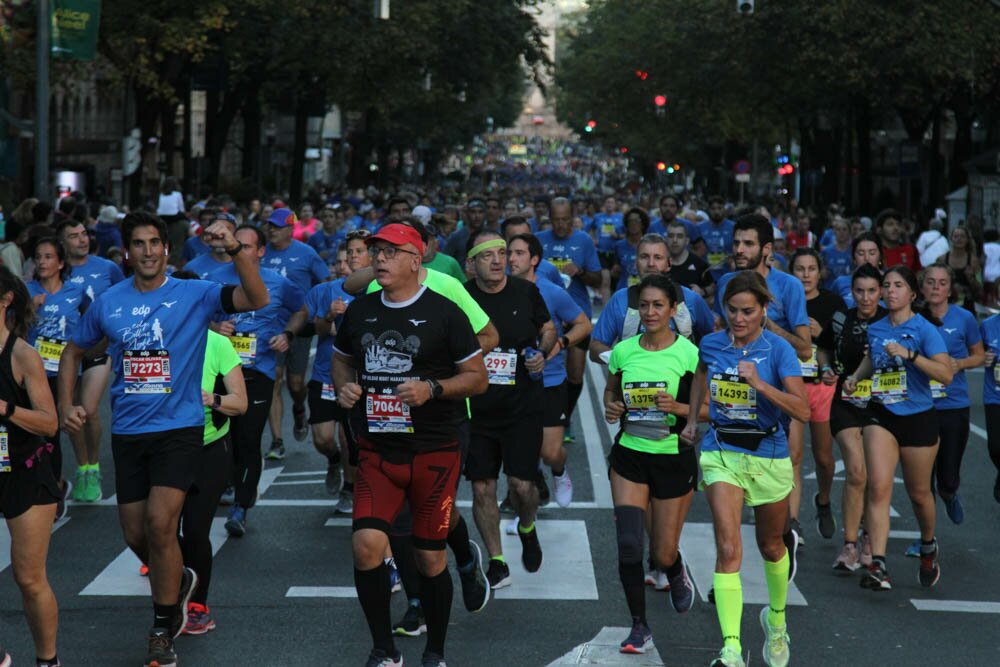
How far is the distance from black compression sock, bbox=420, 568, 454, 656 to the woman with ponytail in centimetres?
144

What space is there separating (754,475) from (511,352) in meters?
2.01

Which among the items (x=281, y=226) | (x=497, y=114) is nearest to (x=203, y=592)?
(x=281, y=226)

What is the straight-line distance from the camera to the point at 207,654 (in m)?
7.69

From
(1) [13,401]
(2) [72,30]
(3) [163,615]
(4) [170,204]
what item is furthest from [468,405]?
(4) [170,204]

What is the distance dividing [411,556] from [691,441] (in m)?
1.33

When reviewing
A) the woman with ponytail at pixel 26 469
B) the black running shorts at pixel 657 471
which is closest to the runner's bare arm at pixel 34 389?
the woman with ponytail at pixel 26 469

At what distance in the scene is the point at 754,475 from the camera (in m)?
7.56

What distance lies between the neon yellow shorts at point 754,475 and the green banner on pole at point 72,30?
18.1 metres

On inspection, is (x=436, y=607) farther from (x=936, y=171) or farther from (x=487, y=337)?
(x=936, y=171)

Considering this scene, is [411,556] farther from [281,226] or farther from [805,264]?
[281,226]

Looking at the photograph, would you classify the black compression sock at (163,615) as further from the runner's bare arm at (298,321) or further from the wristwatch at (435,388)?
the runner's bare arm at (298,321)

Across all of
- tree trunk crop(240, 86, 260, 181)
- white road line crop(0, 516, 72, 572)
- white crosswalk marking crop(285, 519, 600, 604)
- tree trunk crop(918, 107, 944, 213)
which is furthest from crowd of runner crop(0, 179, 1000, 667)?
tree trunk crop(240, 86, 260, 181)

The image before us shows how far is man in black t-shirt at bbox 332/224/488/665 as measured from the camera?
22.9 ft

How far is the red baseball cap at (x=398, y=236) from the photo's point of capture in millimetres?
6973
